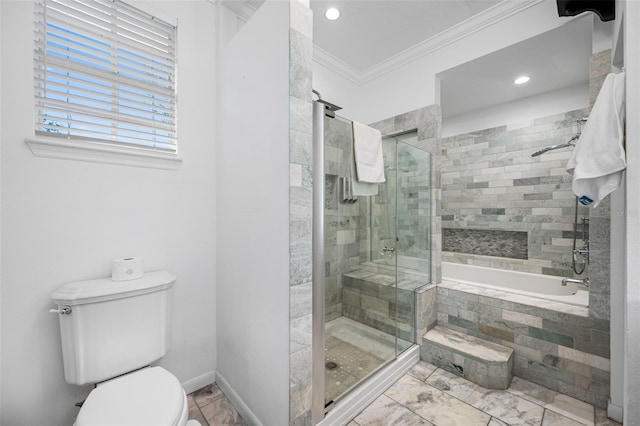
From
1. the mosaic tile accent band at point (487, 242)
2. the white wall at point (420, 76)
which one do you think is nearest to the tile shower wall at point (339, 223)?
the white wall at point (420, 76)

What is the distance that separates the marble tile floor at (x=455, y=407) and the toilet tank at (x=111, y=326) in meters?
0.53

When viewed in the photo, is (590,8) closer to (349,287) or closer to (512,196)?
(512,196)

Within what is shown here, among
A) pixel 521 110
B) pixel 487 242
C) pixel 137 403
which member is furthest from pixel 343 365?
pixel 521 110

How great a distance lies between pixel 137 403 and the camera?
→ 990 mm

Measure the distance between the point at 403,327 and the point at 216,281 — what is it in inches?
60.3

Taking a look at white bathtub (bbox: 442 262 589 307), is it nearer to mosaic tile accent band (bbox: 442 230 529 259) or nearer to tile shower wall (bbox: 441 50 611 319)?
tile shower wall (bbox: 441 50 611 319)

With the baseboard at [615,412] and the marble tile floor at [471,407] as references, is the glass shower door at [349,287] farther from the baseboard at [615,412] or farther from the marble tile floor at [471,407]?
the baseboard at [615,412]

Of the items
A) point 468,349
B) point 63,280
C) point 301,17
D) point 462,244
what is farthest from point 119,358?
point 462,244

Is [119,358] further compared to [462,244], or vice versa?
[462,244]

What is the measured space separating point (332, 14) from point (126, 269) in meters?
2.25

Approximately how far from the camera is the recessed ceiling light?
76.6 inches

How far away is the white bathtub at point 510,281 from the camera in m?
2.31

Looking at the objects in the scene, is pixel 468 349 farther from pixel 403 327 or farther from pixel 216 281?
pixel 216 281

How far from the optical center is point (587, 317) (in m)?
1.58
